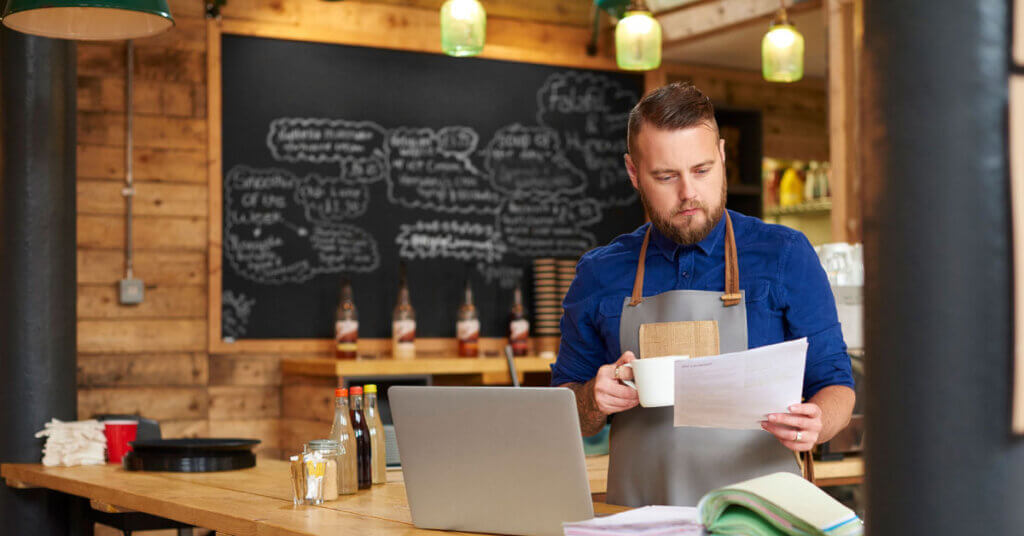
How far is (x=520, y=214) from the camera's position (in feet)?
18.6

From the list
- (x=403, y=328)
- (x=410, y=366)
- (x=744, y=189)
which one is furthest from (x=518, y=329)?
(x=744, y=189)

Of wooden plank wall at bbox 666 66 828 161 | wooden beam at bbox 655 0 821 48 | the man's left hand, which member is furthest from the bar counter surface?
wooden plank wall at bbox 666 66 828 161

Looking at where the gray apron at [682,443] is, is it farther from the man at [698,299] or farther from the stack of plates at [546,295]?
the stack of plates at [546,295]

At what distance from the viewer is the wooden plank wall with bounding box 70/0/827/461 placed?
487 centimetres

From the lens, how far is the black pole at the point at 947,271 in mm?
965

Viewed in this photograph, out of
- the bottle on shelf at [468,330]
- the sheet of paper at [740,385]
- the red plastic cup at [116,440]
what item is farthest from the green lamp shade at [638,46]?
the sheet of paper at [740,385]

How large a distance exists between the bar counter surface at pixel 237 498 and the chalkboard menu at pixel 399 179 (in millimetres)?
1996

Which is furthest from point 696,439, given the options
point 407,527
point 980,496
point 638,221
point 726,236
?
point 638,221

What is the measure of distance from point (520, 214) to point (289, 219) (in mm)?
1135

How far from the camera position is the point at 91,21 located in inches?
107

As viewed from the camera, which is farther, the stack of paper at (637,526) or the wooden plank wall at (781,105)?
the wooden plank wall at (781,105)

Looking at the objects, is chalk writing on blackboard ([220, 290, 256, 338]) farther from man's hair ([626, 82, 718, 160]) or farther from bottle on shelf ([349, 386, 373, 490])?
man's hair ([626, 82, 718, 160])

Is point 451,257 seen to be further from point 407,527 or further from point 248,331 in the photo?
point 407,527

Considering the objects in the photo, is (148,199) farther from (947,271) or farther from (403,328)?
(947,271)
